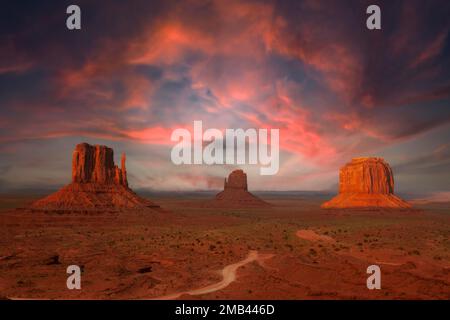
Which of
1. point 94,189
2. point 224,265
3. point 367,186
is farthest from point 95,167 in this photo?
point 367,186

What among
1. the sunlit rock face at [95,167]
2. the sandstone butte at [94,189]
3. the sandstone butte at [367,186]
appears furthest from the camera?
the sandstone butte at [367,186]

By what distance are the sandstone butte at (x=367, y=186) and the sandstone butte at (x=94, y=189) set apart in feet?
245

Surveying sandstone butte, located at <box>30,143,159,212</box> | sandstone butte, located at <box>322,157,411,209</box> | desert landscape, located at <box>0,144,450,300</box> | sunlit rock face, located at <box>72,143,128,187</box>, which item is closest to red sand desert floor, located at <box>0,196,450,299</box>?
desert landscape, located at <box>0,144,450,300</box>

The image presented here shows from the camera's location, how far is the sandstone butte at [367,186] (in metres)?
124

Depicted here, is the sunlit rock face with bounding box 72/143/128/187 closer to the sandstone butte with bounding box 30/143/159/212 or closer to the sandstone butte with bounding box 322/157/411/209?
the sandstone butte with bounding box 30/143/159/212

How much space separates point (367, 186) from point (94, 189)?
101 metres

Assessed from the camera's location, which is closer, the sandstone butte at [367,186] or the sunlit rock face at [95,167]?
the sunlit rock face at [95,167]

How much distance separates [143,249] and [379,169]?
117 m

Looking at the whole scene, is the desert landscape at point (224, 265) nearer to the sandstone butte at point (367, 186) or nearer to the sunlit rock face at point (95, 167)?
the sunlit rock face at point (95, 167)

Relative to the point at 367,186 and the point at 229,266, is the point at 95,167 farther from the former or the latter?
the point at 367,186

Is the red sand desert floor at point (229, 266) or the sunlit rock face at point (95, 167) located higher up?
the sunlit rock face at point (95, 167)

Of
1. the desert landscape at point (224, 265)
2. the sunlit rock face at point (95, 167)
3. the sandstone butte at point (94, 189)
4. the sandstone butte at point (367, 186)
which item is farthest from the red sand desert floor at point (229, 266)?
the sandstone butte at point (367, 186)
